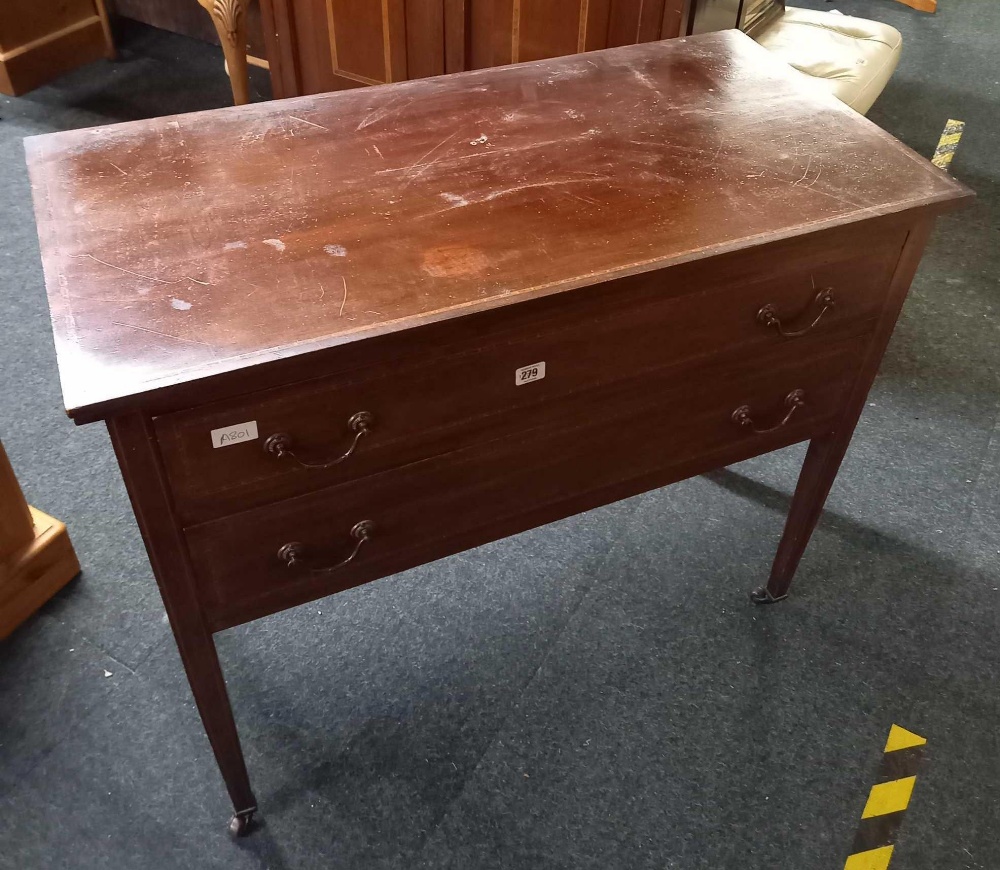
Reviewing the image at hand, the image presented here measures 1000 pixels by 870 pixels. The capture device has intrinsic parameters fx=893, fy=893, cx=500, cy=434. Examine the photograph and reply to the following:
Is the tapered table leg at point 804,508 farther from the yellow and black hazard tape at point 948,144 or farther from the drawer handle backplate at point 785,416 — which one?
the yellow and black hazard tape at point 948,144

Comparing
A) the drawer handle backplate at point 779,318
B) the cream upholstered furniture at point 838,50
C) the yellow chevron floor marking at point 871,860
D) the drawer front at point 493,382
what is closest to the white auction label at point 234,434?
the drawer front at point 493,382

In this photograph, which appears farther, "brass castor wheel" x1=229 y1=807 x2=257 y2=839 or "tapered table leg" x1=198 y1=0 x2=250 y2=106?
"tapered table leg" x1=198 y1=0 x2=250 y2=106

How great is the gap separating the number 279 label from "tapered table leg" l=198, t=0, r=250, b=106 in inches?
63.7

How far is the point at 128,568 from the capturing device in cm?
162

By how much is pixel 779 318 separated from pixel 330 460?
1.95 feet

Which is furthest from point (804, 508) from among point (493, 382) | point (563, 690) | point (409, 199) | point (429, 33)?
point (429, 33)

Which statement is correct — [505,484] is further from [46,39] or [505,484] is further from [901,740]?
[46,39]

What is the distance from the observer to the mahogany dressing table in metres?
0.89

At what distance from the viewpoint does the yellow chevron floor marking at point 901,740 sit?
1.41m

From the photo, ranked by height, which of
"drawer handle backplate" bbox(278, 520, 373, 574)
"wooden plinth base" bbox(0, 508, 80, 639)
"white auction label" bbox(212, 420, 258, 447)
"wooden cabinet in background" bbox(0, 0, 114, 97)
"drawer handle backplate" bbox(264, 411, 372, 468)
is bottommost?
"wooden plinth base" bbox(0, 508, 80, 639)

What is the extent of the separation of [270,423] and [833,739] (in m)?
1.05

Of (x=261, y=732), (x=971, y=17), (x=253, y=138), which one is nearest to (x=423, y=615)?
(x=261, y=732)

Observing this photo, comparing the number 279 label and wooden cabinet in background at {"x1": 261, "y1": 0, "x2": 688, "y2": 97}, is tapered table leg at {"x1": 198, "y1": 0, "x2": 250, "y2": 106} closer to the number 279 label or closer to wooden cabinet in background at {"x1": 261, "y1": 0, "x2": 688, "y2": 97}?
wooden cabinet in background at {"x1": 261, "y1": 0, "x2": 688, "y2": 97}

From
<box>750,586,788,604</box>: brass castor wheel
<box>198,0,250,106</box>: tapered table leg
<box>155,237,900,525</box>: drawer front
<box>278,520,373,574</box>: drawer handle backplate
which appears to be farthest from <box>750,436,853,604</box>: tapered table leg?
<box>198,0,250,106</box>: tapered table leg
